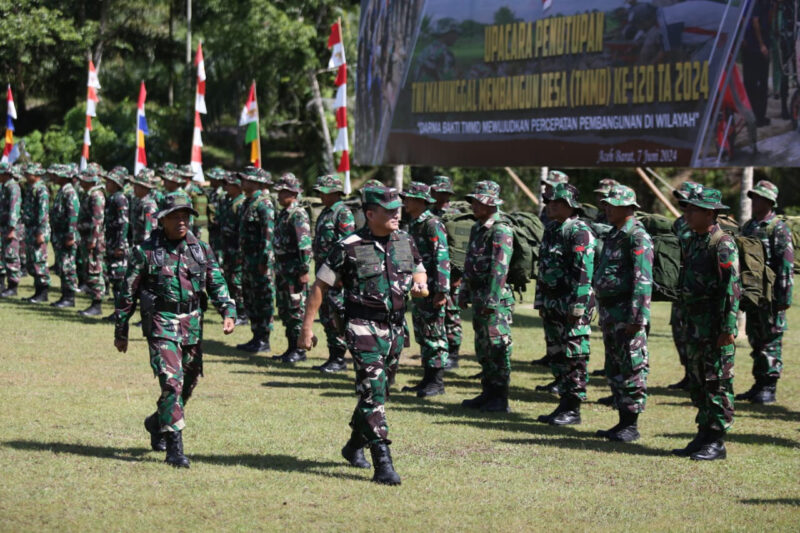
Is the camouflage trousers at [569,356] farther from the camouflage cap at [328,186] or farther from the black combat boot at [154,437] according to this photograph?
the black combat boot at [154,437]

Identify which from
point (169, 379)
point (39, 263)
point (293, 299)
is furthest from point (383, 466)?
point (39, 263)

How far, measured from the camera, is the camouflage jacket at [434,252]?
10750 millimetres

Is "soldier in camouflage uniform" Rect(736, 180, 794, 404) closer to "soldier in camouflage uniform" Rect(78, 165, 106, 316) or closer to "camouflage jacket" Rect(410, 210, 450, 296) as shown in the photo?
"camouflage jacket" Rect(410, 210, 450, 296)

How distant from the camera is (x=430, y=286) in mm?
10836

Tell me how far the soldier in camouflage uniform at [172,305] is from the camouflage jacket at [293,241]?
4592mm

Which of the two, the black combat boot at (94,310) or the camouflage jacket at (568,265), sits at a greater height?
the camouflage jacket at (568,265)

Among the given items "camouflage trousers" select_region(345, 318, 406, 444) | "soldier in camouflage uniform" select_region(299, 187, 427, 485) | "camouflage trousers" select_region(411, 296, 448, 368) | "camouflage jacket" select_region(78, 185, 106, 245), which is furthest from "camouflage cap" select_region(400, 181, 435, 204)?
"camouflage jacket" select_region(78, 185, 106, 245)

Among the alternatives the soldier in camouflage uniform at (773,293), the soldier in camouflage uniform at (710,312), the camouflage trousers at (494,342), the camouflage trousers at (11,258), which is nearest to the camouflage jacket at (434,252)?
the camouflage trousers at (494,342)

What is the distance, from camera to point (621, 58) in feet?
56.4

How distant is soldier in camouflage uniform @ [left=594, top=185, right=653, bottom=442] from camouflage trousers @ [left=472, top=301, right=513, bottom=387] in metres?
1.24

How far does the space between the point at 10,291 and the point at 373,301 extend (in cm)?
1281

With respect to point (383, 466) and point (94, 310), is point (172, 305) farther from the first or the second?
point (94, 310)

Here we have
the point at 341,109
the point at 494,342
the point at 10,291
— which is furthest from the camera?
the point at 10,291

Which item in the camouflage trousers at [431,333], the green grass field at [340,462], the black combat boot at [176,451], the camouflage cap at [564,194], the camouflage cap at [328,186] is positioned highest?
the camouflage cap at [564,194]
